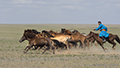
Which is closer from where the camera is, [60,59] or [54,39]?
[60,59]

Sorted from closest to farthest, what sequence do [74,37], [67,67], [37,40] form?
[67,67] → [37,40] → [74,37]

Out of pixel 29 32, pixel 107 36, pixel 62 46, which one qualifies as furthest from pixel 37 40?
pixel 107 36

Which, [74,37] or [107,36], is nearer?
[107,36]

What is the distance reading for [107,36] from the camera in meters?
16.3

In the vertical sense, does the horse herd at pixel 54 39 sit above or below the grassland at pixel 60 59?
above

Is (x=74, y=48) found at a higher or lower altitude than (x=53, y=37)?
lower

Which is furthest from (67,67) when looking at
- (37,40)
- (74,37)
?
(74,37)

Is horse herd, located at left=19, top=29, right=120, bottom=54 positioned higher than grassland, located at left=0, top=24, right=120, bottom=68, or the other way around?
horse herd, located at left=19, top=29, right=120, bottom=54

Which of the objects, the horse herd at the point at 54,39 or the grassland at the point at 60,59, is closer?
the grassland at the point at 60,59

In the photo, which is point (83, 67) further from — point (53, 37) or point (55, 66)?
point (53, 37)

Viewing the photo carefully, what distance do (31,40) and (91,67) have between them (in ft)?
19.4

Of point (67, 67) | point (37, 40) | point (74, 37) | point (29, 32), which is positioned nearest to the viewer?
point (67, 67)

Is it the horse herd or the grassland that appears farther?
the horse herd

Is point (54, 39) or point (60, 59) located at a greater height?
point (54, 39)
